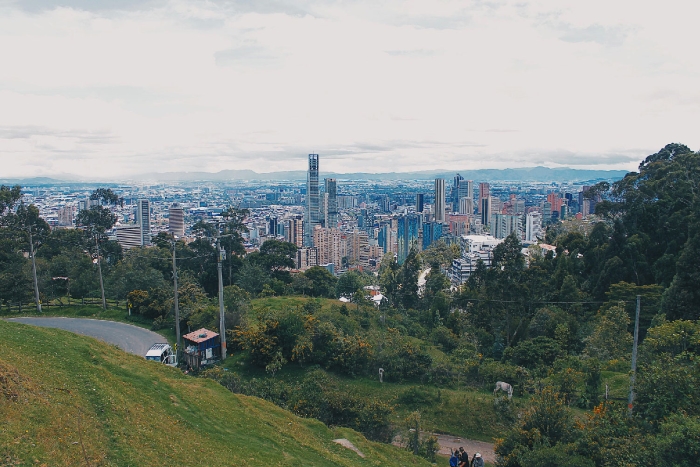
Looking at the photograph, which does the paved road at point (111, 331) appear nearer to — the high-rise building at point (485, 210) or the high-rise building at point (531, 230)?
the high-rise building at point (531, 230)

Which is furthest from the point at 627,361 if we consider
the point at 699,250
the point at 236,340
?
the point at 236,340

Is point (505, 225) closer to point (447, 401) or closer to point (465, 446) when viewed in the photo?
point (447, 401)

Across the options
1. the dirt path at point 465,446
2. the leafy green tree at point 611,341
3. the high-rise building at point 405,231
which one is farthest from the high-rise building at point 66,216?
the dirt path at point 465,446

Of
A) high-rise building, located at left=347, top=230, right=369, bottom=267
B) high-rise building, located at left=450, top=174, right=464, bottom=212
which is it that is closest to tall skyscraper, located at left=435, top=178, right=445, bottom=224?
high-rise building, located at left=450, top=174, right=464, bottom=212

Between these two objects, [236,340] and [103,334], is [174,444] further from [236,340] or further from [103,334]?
[103,334]

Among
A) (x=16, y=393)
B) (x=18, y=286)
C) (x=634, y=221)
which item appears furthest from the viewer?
(x=634, y=221)
